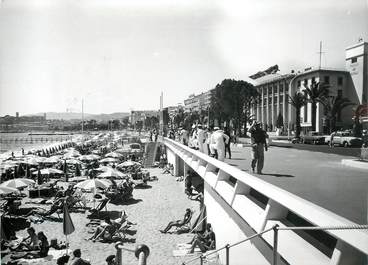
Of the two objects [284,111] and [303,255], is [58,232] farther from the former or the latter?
[284,111]

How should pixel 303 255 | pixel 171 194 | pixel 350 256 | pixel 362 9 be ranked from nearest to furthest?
pixel 350 256
pixel 303 255
pixel 362 9
pixel 171 194

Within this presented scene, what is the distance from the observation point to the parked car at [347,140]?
778 inches

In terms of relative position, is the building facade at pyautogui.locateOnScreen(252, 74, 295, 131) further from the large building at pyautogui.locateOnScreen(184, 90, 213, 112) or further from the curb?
the large building at pyautogui.locateOnScreen(184, 90, 213, 112)

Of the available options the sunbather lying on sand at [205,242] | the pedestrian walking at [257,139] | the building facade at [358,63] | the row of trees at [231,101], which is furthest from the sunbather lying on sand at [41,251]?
the row of trees at [231,101]

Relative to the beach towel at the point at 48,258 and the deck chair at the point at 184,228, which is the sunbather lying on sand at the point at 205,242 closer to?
the deck chair at the point at 184,228

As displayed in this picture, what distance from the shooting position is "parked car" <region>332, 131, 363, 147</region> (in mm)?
19766

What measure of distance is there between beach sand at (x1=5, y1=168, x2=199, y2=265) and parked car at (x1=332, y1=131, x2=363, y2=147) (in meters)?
9.77

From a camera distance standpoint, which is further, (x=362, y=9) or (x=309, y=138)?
(x=309, y=138)

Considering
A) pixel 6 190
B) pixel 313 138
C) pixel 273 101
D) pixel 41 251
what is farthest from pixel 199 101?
pixel 41 251

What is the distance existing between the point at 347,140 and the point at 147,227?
1409 centimetres

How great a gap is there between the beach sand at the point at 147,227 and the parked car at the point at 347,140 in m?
9.77

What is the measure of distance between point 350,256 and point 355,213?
2.23 m

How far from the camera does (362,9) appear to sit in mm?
4250

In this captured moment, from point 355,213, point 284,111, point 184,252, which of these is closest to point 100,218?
point 184,252
